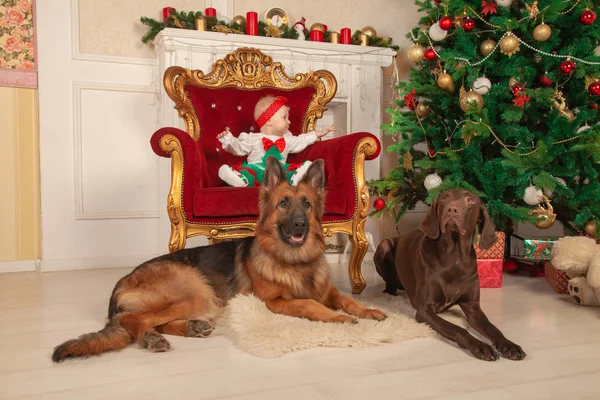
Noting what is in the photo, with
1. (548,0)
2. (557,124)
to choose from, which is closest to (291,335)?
(557,124)

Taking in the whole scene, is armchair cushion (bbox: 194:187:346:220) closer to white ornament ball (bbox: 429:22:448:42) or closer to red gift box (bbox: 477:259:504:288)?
red gift box (bbox: 477:259:504:288)

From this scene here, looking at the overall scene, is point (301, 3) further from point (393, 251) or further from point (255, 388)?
point (255, 388)

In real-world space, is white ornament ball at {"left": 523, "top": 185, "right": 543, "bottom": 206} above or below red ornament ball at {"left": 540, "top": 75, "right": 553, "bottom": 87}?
below

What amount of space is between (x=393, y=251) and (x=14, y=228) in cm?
326

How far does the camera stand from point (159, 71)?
476 centimetres

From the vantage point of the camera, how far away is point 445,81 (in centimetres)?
396

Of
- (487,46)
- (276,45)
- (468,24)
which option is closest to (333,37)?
(276,45)

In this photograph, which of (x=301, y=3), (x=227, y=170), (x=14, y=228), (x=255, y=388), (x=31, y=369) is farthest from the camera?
(x=301, y=3)

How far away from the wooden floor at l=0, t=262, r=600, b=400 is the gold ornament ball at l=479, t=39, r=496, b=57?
2.07 meters

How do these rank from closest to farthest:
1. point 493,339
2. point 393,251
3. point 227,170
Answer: point 493,339
point 393,251
point 227,170

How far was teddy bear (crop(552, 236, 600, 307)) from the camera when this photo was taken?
2.91m

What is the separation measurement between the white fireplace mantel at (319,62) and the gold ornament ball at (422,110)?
104cm

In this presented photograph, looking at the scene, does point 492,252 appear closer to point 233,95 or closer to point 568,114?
point 568,114

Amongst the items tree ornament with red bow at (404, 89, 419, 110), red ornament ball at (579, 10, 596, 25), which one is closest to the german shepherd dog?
tree ornament with red bow at (404, 89, 419, 110)
